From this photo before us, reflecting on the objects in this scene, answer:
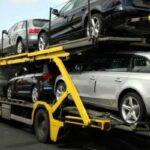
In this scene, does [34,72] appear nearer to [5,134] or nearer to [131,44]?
[5,134]

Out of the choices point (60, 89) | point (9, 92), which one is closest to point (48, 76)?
point (60, 89)

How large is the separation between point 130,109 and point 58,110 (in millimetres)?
2853

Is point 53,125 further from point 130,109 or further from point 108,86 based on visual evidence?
point 130,109

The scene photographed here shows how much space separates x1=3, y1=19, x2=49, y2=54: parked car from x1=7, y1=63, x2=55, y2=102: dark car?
113 cm

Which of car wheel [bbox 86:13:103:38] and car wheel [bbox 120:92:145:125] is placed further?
car wheel [bbox 86:13:103:38]

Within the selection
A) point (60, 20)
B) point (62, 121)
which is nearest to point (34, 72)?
point (60, 20)

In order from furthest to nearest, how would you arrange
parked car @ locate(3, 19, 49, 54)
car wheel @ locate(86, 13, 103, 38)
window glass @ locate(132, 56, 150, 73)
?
1. parked car @ locate(3, 19, 49, 54)
2. car wheel @ locate(86, 13, 103, 38)
3. window glass @ locate(132, 56, 150, 73)

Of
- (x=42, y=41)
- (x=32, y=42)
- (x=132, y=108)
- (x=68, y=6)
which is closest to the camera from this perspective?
(x=132, y=108)

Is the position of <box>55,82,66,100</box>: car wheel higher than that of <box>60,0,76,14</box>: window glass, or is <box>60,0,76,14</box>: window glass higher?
<box>60,0,76,14</box>: window glass

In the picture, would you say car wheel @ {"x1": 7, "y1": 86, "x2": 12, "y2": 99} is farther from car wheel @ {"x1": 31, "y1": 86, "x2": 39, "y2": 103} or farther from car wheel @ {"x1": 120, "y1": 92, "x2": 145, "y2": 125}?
car wheel @ {"x1": 120, "y1": 92, "x2": 145, "y2": 125}

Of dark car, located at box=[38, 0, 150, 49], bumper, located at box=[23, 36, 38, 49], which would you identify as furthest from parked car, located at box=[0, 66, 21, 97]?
dark car, located at box=[38, 0, 150, 49]

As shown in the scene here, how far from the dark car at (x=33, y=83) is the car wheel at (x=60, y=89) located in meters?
0.55

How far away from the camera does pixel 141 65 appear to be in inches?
335

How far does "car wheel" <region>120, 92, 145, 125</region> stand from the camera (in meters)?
8.11
